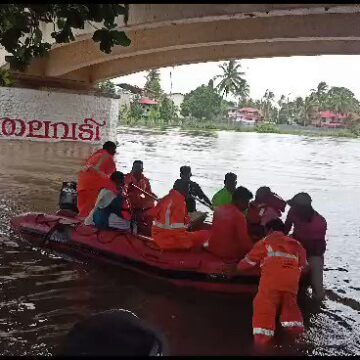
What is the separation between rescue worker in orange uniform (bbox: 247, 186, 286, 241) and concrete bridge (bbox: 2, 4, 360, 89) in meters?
3.00

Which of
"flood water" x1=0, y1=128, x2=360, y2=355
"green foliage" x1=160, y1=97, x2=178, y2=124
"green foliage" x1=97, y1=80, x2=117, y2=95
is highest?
"green foliage" x1=97, y1=80, x2=117, y2=95

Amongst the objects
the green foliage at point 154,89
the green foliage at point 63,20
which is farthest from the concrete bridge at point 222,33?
the green foliage at point 154,89

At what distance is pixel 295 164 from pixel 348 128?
6174 centimetres

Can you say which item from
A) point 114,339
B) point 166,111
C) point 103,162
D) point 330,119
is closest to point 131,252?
point 103,162

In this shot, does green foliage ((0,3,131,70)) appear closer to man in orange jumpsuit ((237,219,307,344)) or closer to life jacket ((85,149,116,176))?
man in orange jumpsuit ((237,219,307,344))

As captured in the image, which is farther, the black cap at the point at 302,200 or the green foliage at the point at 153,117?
the green foliage at the point at 153,117

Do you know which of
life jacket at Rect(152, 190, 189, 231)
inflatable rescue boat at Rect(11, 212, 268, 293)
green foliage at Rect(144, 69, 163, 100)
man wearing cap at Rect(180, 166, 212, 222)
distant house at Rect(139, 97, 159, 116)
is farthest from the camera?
green foliage at Rect(144, 69, 163, 100)

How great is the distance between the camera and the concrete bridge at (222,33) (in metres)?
9.07

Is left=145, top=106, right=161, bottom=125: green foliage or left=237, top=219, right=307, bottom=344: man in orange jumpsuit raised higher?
left=145, top=106, right=161, bottom=125: green foliage

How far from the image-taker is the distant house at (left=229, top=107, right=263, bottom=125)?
90.3 meters

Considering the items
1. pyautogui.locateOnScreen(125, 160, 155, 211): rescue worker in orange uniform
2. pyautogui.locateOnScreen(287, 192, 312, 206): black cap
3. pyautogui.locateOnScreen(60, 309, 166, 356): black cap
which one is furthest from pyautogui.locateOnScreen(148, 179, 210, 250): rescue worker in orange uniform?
pyautogui.locateOnScreen(60, 309, 166, 356): black cap

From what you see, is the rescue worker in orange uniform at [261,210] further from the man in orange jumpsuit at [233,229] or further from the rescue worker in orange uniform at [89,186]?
the rescue worker in orange uniform at [89,186]

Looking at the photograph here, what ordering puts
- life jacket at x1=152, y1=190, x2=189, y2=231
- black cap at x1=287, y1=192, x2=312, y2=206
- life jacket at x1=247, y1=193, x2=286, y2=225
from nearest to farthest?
1. black cap at x1=287, y1=192, x2=312, y2=206
2. life jacket at x1=152, y1=190, x2=189, y2=231
3. life jacket at x1=247, y1=193, x2=286, y2=225

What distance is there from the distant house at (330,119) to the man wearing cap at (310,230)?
8025cm
